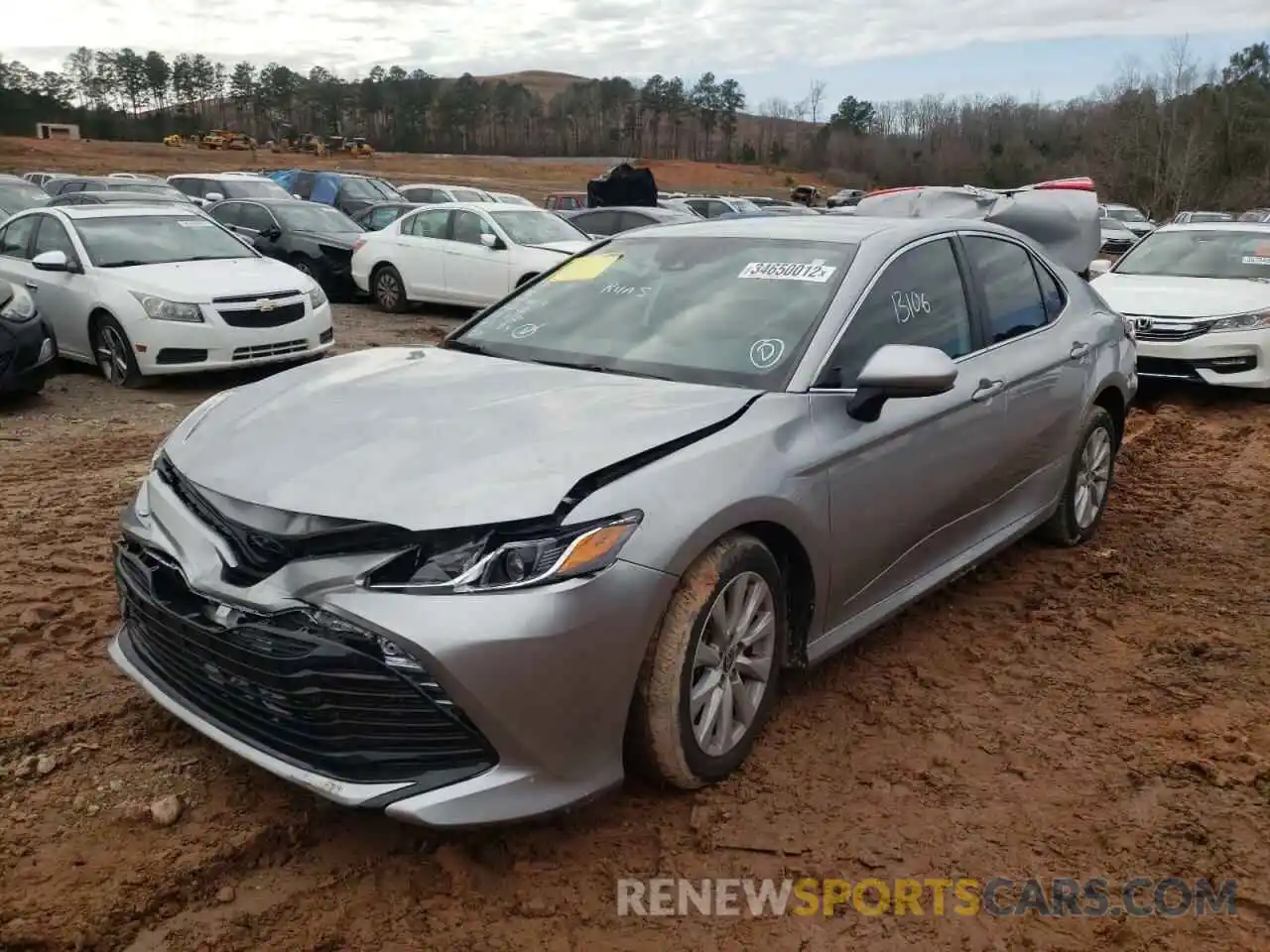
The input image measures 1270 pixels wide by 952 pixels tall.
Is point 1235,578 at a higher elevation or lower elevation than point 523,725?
lower

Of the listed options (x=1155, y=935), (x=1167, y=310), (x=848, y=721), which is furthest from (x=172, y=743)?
(x=1167, y=310)

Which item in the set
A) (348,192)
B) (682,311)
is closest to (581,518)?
(682,311)

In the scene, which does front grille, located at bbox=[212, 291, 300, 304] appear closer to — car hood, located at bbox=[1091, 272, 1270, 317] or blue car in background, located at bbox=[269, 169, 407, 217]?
car hood, located at bbox=[1091, 272, 1270, 317]

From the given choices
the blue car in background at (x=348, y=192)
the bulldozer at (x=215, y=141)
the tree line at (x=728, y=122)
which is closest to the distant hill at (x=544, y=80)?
the tree line at (x=728, y=122)

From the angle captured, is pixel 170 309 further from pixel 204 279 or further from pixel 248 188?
pixel 248 188

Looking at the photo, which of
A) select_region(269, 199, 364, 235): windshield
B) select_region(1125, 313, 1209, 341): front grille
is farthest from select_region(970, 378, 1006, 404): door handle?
select_region(269, 199, 364, 235): windshield

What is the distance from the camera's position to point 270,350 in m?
9.03

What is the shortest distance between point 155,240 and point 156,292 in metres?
1.15

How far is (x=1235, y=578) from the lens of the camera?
5.01 metres

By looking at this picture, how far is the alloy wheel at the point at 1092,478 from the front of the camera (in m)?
5.19

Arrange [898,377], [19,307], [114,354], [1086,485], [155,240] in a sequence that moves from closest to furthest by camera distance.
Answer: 1. [898,377]
2. [1086,485]
3. [19,307]
4. [114,354]
5. [155,240]

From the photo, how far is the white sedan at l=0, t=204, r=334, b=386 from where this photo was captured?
862 centimetres

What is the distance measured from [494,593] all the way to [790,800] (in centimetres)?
120

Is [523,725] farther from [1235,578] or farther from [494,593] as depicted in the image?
[1235,578]
